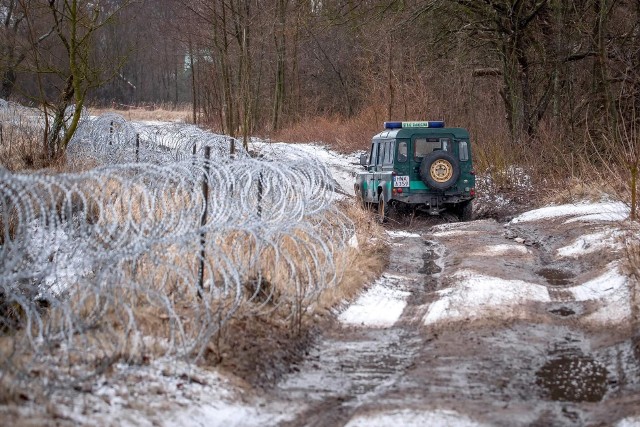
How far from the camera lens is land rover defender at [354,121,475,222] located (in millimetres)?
15141

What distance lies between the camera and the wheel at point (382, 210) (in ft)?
51.1

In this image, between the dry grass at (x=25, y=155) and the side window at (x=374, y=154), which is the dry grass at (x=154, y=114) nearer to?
the dry grass at (x=25, y=155)

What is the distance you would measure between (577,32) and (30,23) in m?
12.8

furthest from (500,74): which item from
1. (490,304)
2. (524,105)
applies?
(490,304)

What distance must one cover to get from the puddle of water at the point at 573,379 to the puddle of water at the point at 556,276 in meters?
3.11

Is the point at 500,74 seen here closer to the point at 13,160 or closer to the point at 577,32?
the point at 577,32

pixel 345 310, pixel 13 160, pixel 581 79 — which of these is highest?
pixel 581 79

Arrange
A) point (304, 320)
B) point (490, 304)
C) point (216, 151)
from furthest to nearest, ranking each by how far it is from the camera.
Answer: point (216, 151)
point (490, 304)
point (304, 320)

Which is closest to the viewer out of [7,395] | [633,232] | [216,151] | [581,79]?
[7,395]

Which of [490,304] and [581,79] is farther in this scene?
[581,79]

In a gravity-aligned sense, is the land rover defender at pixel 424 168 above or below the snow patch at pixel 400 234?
above

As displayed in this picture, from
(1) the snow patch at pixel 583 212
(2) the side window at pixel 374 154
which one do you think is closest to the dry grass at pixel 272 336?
(1) the snow patch at pixel 583 212

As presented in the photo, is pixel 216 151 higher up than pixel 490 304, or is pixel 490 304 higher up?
pixel 216 151

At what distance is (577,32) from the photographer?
67.9ft
